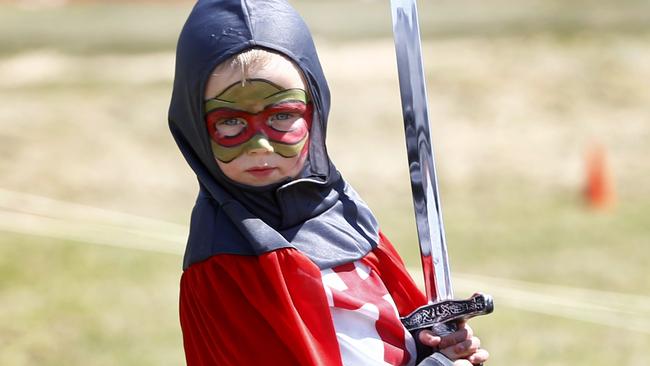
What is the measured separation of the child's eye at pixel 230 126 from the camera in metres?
2.67

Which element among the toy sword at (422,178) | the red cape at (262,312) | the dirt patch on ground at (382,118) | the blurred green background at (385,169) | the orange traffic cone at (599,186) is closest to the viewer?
the red cape at (262,312)

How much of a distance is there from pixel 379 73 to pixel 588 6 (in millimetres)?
Answer: 4952

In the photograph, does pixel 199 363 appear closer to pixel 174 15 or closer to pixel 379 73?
pixel 379 73

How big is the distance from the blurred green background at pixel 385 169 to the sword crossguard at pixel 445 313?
348 centimetres

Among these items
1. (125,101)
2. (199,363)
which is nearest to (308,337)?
(199,363)

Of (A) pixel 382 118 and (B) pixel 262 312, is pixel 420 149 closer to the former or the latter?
(B) pixel 262 312

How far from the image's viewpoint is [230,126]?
2676 mm

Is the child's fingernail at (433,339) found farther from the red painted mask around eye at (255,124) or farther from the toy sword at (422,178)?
the red painted mask around eye at (255,124)

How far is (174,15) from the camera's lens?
1512 cm

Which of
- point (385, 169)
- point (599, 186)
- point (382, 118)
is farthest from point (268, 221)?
point (382, 118)

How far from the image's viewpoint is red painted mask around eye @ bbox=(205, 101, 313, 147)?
8.76ft

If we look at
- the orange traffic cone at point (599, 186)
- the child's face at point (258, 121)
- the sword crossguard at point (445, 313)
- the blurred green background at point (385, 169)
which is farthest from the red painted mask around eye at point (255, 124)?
the orange traffic cone at point (599, 186)

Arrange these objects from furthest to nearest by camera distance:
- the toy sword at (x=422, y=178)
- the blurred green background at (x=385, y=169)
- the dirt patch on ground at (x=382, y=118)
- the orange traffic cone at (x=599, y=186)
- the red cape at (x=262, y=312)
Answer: the dirt patch on ground at (x=382, y=118) → the orange traffic cone at (x=599, y=186) → the blurred green background at (x=385, y=169) → the toy sword at (x=422, y=178) → the red cape at (x=262, y=312)

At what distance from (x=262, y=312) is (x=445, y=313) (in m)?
0.39
